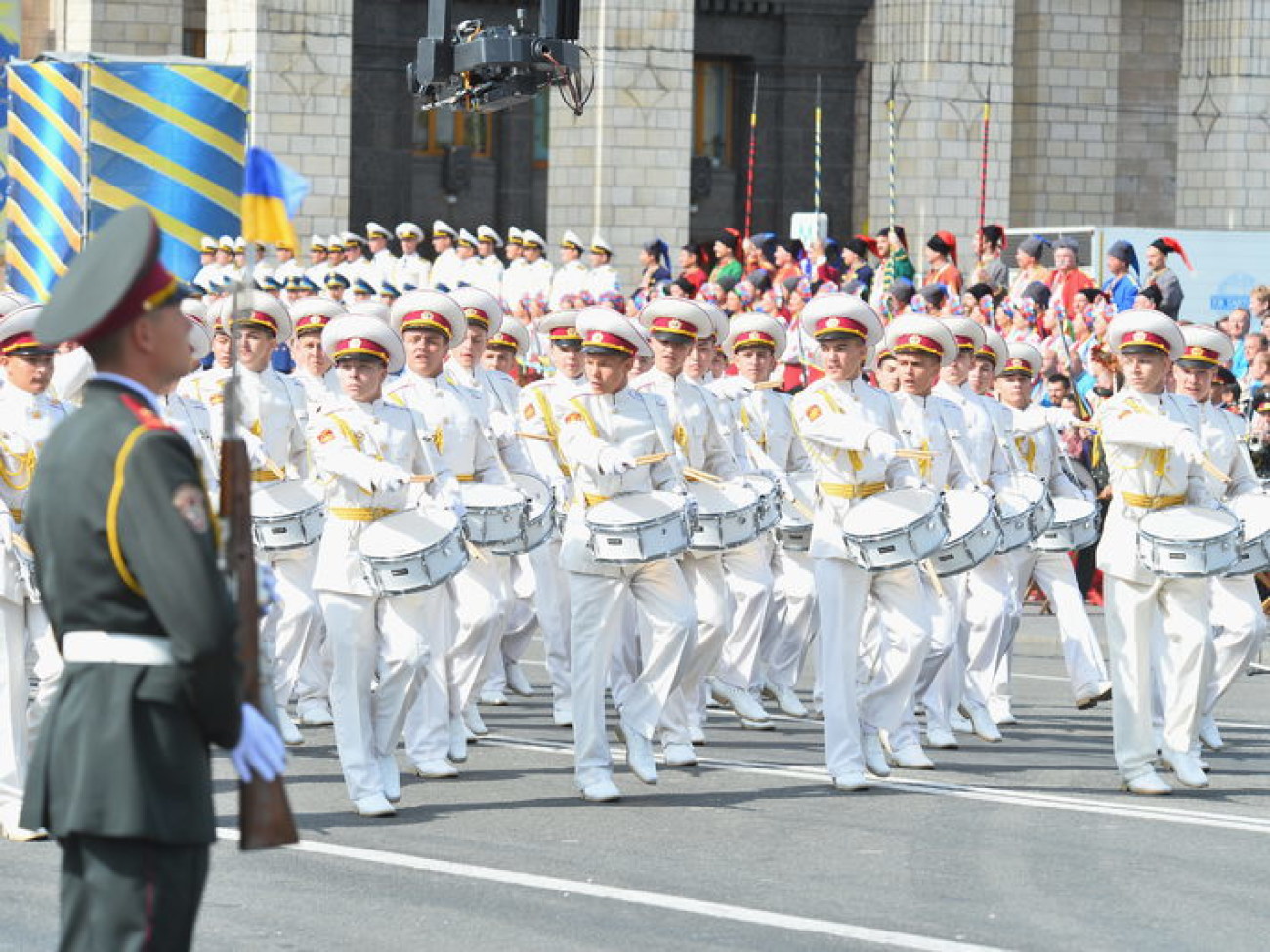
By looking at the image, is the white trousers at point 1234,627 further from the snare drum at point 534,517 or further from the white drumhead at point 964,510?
the snare drum at point 534,517

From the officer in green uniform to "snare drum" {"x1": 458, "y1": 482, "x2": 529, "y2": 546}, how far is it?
7.16 metres

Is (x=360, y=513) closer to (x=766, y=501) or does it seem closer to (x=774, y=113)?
(x=766, y=501)

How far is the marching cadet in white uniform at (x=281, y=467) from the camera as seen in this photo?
539 inches

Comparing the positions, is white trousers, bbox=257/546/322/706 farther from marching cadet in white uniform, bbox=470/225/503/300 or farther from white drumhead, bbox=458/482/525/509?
marching cadet in white uniform, bbox=470/225/503/300

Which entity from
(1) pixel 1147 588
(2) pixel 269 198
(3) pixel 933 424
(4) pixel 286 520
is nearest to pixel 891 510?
(1) pixel 1147 588

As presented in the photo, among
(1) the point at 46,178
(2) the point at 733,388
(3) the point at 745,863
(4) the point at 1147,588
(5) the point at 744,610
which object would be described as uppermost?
(1) the point at 46,178

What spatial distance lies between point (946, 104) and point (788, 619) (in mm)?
21903

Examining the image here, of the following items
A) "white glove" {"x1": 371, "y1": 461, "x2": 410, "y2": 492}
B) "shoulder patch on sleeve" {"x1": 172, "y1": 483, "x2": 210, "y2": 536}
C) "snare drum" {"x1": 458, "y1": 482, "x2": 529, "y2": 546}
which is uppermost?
"shoulder patch on sleeve" {"x1": 172, "y1": 483, "x2": 210, "y2": 536}

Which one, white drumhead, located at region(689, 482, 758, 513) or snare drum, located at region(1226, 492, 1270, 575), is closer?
snare drum, located at region(1226, 492, 1270, 575)

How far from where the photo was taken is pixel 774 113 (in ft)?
136

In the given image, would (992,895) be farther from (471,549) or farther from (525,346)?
(525,346)

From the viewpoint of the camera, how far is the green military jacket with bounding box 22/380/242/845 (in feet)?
17.9

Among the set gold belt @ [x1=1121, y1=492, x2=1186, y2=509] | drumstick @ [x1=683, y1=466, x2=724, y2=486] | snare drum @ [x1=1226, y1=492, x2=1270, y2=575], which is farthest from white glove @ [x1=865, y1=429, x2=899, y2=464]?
snare drum @ [x1=1226, y1=492, x2=1270, y2=575]

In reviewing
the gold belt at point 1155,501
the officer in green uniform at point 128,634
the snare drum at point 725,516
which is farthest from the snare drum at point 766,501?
the officer in green uniform at point 128,634
